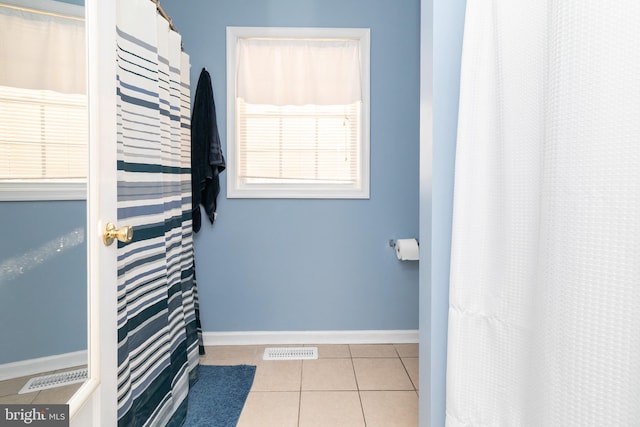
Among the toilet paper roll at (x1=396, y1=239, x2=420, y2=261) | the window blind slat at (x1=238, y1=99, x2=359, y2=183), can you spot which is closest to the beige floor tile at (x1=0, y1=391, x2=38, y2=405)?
the window blind slat at (x1=238, y1=99, x2=359, y2=183)

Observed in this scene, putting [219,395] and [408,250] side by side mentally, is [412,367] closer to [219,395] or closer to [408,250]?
[408,250]

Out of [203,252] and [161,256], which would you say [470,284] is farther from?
[203,252]

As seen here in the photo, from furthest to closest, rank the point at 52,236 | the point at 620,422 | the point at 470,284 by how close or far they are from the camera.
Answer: the point at 470,284, the point at 52,236, the point at 620,422

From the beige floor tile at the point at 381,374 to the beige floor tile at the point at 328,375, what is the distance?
48 millimetres

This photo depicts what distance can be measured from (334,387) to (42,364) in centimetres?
144

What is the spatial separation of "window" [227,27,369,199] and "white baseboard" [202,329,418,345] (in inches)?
36.5

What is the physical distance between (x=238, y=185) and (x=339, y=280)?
36.8 inches

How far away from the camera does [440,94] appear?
3.53 feet

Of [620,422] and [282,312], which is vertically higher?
[620,422]

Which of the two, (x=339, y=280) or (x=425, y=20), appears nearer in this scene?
(x=425, y=20)

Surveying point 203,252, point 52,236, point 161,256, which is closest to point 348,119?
point 203,252

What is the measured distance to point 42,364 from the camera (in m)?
0.81

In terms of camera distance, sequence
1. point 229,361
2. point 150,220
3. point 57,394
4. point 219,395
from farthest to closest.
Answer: point 229,361 → point 219,395 → point 150,220 → point 57,394

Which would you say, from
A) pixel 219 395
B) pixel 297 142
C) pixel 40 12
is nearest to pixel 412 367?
pixel 219 395
